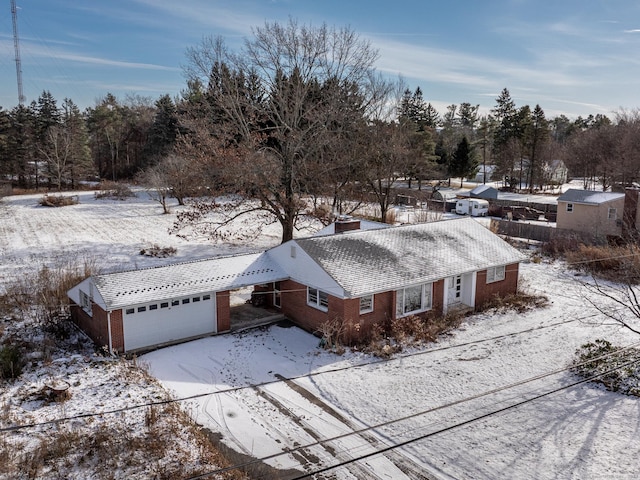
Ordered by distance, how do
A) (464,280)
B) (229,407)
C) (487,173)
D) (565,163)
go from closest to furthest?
(229,407) → (464,280) → (565,163) → (487,173)

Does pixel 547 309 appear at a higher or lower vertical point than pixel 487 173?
lower

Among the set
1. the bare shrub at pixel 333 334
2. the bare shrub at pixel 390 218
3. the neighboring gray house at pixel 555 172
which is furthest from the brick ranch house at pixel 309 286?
the neighboring gray house at pixel 555 172

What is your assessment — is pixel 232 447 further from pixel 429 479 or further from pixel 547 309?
pixel 547 309

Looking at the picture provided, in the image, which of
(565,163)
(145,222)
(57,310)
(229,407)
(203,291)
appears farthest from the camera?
(565,163)

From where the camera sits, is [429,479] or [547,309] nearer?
[429,479]

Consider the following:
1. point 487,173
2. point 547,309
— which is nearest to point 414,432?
point 547,309

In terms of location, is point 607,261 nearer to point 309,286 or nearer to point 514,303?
point 514,303

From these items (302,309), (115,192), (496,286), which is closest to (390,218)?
(496,286)
